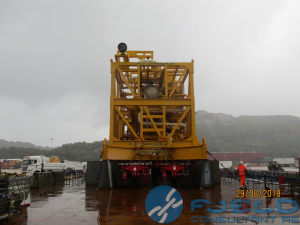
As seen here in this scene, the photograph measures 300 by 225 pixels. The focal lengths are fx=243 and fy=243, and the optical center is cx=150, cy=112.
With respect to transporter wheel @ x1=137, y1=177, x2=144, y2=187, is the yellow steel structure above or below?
above

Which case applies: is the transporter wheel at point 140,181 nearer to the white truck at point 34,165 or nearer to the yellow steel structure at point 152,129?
the yellow steel structure at point 152,129

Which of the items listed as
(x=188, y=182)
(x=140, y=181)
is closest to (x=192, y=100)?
(x=188, y=182)

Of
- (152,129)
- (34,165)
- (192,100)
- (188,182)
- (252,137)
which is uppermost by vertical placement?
(252,137)

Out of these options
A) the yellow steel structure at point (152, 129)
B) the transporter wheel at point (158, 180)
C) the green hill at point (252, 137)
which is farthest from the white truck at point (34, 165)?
the green hill at point (252, 137)

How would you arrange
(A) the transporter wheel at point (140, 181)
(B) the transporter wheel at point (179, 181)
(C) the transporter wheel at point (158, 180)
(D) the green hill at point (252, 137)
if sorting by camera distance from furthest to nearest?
1. (D) the green hill at point (252, 137)
2. (C) the transporter wheel at point (158, 180)
3. (A) the transporter wheel at point (140, 181)
4. (B) the transporter wheel at point (179, 181)

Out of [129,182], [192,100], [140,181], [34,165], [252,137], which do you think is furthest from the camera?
[252,137]

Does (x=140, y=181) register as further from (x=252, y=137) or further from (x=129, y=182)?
(x=252, y=137)

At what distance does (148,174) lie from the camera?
11594 mm

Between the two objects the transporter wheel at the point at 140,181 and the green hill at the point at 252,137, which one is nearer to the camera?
the transporter wheel at the point at 140,181

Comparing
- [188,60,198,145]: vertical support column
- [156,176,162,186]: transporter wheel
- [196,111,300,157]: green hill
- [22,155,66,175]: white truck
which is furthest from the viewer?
[196,111,300,157]: green hill

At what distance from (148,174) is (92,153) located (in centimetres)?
9299

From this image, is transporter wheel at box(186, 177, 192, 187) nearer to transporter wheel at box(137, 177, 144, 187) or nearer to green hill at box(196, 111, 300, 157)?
transporter wheel at box(137, 177, 144, 187)

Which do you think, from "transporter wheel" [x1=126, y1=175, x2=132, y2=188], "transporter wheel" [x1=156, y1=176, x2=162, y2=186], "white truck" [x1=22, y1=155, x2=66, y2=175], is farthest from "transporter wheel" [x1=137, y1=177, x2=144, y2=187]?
"white truck" [x1=22, y1=155, x2=66, y2=175]

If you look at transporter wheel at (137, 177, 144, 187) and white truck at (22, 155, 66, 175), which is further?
white truck at (22, 155, 66, 175)
